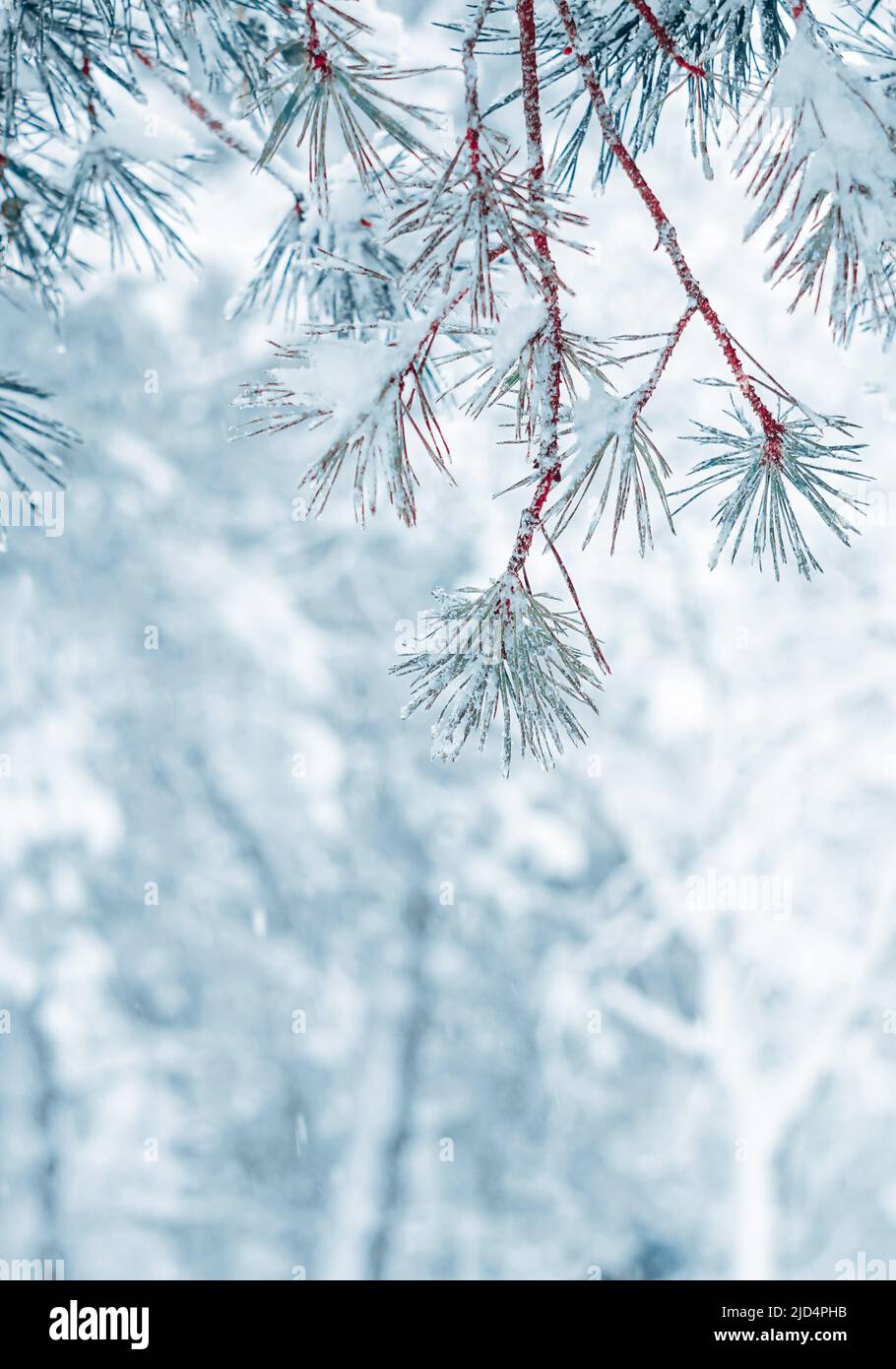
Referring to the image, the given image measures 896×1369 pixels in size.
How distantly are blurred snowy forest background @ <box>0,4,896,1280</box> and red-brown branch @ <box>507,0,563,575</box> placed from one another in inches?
103

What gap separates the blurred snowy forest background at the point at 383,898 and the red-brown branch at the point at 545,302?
262 cm

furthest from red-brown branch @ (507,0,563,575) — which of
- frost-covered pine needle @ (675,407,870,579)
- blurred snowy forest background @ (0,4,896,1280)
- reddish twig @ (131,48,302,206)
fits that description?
blurred snowy forest background @ (0,4,896,1280)

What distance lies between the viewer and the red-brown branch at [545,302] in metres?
0.69

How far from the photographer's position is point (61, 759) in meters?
3.56

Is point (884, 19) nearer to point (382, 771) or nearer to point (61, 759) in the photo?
point (382, 771)

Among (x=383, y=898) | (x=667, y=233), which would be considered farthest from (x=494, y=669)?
(x=383, y=898)

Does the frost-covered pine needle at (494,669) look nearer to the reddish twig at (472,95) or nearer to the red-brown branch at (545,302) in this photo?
the red-brown branch at (545,302)

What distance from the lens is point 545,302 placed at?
68cm

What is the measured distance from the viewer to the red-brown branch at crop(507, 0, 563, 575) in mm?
690

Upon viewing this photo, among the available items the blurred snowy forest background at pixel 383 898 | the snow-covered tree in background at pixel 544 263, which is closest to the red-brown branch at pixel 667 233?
the snow-covered tree in background at pixel 544 263

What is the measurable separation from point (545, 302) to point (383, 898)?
126 inches

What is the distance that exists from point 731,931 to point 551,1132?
1050 mm

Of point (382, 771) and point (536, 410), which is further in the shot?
point (382, 771)
